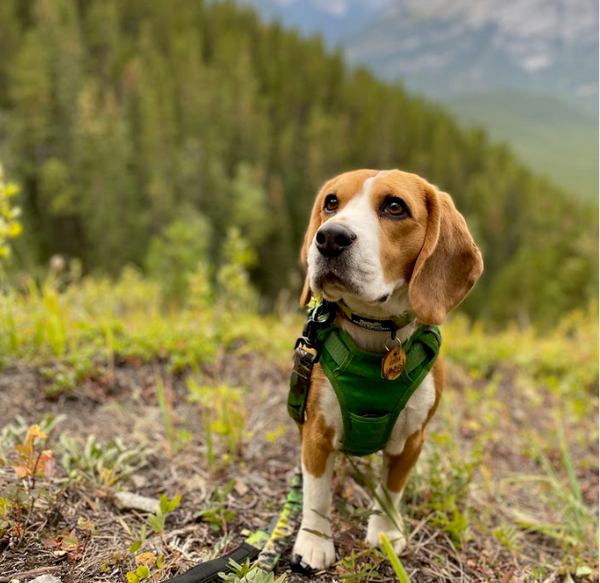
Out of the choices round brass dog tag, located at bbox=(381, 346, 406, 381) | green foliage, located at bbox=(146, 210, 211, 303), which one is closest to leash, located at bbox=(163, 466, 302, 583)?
round brass dog tag, located at bbox=(381, 346, 406, 381)

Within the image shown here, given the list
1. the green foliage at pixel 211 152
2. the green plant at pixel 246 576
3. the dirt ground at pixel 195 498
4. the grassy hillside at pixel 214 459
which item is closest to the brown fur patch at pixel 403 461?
the grassy hillside at pixel 214 459

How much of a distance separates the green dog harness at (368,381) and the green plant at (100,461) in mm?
1186

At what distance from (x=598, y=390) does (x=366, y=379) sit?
4.08m

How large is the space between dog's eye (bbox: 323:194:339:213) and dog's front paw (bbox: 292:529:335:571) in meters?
1.39

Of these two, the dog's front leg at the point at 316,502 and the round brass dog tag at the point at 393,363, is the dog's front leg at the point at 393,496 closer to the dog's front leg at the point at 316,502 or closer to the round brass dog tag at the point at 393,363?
the dog's front leg at the point at 316,502

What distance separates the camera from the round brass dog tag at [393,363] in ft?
6.42

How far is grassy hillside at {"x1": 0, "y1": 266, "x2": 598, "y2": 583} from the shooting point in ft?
7.02

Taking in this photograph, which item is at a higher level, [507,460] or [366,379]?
[366,379]

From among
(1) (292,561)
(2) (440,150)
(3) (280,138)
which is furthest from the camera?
(2) (440,150)

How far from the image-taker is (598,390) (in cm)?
504

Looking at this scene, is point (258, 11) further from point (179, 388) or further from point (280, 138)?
point (179, 388)

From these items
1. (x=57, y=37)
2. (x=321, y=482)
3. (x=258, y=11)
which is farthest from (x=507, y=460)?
(x=258, y=11)

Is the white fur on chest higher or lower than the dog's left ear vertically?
lower

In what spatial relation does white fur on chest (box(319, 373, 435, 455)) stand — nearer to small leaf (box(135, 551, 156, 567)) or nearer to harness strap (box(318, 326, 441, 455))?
harness strap (box(318, 326, 441, 455))
